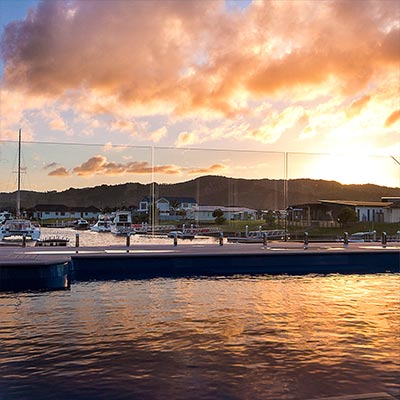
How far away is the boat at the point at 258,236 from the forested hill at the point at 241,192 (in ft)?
3.23

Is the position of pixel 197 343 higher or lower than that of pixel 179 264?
lower

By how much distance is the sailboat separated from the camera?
1678 centimetres

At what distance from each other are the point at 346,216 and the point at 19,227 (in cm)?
1282

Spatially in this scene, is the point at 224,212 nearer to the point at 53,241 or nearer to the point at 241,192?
the point at 241,192

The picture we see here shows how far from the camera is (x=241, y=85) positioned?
18.3 metres

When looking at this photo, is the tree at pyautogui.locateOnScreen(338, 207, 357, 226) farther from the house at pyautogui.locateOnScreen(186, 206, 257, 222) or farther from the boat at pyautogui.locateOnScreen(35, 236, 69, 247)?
the boat at pyautogui.locateOnScreen(35, 236, 69, 247)

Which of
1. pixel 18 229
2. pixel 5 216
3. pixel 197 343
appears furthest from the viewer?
pixel 18 229

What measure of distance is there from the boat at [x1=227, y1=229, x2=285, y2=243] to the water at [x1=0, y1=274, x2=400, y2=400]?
8.68 meters

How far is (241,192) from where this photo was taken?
780 inches

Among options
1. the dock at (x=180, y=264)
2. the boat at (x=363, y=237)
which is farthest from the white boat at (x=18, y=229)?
the boat at (x=363, y=237)

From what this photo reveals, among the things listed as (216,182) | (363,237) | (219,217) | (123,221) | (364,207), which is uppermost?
(216,182)

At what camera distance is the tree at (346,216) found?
66.0 ft

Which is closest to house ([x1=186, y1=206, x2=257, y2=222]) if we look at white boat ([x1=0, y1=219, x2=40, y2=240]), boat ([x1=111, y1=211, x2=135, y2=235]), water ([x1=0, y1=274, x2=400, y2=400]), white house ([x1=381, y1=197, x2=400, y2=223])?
boat ([x1=111, y1=211, x2=135, y2=235])

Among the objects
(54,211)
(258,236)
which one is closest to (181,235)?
(258,236)
